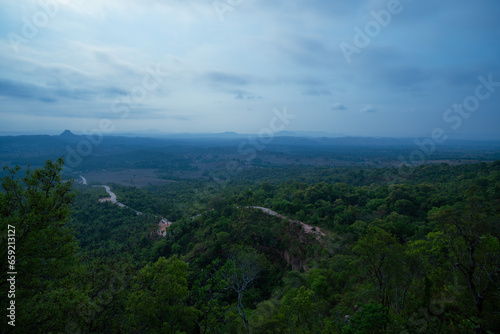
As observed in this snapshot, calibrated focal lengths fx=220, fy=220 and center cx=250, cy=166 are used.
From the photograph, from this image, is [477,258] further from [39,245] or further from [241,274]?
[39,245]

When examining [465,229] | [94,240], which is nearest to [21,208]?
[465,229]

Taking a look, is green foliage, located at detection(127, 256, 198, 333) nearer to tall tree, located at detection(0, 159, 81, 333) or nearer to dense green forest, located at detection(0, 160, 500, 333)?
dense green forest, located at detection(0, 160, 500, 333)

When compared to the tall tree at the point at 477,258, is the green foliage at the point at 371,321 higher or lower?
lower

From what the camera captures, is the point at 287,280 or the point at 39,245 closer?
the point at 39,245

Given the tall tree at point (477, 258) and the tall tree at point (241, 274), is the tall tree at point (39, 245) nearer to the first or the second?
the tall tree at point (241, 274)

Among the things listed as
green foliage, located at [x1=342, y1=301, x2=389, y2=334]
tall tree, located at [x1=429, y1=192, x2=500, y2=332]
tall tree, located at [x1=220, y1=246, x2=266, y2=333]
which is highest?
tall tree, located at [x1=429, y1=192, x2=500, y2=332]

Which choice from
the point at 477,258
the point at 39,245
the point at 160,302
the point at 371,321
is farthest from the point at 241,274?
the point at 477,258

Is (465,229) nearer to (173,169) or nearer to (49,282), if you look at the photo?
(49,282)

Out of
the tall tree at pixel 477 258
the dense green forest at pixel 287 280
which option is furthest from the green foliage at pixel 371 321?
the tall tree at pixel 477 258

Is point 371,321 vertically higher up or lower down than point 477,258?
lower down

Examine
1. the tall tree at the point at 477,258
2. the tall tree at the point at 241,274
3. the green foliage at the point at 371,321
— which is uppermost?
the tall tree at the point at 477,258

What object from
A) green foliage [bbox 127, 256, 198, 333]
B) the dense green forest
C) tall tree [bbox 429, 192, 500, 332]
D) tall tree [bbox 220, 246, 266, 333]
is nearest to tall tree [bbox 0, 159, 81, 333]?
the dense green forest
